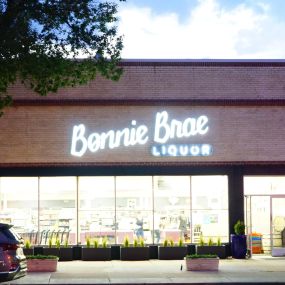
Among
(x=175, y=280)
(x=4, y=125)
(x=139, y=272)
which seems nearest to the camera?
(x=175, y=280)

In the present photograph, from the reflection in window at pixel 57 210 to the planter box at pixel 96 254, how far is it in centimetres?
81

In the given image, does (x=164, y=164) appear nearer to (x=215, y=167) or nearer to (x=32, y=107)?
(x=215, y=167)

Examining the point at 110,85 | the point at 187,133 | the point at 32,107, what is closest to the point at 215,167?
the point at 187,133

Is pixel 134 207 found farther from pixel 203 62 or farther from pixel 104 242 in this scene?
pixel 203 62

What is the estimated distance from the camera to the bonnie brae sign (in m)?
27.3

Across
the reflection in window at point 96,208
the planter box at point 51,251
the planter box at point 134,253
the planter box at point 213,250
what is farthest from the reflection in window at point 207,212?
the planter box at point 51,251

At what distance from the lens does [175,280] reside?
2069 centimetres

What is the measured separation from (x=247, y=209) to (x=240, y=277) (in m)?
7.58

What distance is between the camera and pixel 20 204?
27703 millimetres

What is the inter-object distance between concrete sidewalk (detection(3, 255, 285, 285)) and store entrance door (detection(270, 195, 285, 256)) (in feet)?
5.73

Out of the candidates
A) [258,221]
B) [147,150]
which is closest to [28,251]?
[147,150]

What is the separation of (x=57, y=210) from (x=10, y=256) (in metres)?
10.7

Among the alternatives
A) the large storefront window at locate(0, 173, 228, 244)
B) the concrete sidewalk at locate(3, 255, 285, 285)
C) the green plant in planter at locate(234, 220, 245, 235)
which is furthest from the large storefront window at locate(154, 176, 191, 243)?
the green plant in planter at locate(234, 220, 245, 235)

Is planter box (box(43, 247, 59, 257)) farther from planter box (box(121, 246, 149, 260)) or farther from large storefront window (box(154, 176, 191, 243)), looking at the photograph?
large storefront window (box(154, 176, 191, 243))
